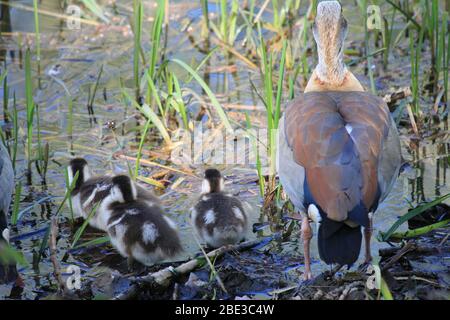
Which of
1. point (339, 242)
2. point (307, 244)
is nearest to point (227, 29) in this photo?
point (307, 244)

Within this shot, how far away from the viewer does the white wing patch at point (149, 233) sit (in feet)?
18.3

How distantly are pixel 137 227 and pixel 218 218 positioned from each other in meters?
0.52

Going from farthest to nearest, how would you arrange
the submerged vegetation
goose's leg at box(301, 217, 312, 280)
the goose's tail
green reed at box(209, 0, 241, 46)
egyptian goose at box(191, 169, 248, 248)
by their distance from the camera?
green reed at box(209, 0, 241, 46), the submerged vegetation, egyptian goose at box(191, 169, 248, 248), goose's leg at box(301, 217, 312, 280), the goose's tail

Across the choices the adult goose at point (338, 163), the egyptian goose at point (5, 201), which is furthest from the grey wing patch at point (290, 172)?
the egyptian goose at point (5, 201)

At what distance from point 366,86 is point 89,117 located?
2.52 meters

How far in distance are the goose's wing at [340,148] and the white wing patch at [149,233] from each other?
1.04 metres

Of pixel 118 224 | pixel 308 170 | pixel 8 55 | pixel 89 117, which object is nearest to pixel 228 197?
pixel 118 224

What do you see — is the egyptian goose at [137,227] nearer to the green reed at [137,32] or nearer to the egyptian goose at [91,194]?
the egyptian goose at [91,194]

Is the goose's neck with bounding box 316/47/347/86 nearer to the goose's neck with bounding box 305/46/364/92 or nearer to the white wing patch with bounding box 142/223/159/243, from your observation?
the goose's neck with bounding box 305/46/364/92

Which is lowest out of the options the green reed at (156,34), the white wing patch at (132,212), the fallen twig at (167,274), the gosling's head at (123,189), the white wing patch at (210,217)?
the fallen twig at (167,274)

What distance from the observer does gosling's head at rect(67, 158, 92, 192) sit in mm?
6477

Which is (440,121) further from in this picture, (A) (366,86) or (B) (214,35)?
(B) (214,35)

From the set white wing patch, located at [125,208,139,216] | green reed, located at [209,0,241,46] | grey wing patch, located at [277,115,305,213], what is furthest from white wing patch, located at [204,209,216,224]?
green reed, located at [209,0,241,46]

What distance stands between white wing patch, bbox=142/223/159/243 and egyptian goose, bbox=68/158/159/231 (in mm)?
315
